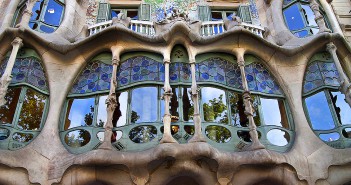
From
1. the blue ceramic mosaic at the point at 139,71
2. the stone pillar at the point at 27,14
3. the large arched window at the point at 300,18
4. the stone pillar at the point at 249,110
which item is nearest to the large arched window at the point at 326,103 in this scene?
the large arched window at the point at 300,18

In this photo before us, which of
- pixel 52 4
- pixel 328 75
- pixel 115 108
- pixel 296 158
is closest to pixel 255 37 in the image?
pixel 328 75

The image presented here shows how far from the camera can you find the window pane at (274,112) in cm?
1030

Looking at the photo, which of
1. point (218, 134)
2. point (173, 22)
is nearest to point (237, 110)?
point (218, 134)

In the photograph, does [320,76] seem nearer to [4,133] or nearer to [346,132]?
[346,132]

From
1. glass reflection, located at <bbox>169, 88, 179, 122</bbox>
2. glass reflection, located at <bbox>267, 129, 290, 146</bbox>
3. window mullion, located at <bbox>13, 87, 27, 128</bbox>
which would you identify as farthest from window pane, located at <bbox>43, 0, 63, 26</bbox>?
glass reflection, located at <bbox>267, 129, 290, 146</bbox>

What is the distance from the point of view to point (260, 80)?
429 inches

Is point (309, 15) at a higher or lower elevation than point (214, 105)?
higher

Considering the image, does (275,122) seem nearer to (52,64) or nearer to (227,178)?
(227,178)

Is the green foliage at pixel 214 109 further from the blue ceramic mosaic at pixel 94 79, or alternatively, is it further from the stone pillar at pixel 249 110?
the blue ceramic mosaic at pixel 94 79

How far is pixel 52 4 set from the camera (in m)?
12.2

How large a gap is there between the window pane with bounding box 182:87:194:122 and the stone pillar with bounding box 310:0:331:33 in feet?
15.0

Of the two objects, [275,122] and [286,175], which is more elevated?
[275,122]

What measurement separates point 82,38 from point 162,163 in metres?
Answer: 4.62

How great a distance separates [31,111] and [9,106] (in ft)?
1.89
